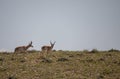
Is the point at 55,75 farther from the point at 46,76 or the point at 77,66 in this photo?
the point at 77,66

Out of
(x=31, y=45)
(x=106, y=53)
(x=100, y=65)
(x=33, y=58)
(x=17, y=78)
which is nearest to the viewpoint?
(x=17, y=78)

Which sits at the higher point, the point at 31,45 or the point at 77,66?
the point at 31,45

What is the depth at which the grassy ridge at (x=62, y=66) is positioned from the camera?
876 inches

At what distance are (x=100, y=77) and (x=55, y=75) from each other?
9.98 feet

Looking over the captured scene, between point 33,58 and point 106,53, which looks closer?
point 33,58

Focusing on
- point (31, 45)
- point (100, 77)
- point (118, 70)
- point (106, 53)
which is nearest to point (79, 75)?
point (100, 77)

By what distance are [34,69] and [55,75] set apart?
2218mm

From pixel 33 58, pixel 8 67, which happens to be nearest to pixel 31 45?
pixel 33 58

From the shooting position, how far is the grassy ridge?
22.2 m

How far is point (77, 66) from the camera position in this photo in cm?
2470

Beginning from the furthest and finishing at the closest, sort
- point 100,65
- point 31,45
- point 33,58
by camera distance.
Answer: point 31,45
point 33,58
point 100,65

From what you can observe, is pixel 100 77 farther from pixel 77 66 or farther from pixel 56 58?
pixel 56 58

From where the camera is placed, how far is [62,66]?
24.9m

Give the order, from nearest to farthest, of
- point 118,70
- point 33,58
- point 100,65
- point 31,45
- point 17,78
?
1. point 17,78
2. point 118,70
3. point 100,65
4. point 33,58
5. point 31,45
